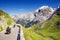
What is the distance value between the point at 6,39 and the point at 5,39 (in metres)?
0.19

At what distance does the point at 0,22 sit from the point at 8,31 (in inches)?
861

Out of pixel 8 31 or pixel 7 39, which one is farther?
pixel 8 31

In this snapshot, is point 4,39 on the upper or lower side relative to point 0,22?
lower

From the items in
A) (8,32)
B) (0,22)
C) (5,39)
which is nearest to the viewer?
(5,39)

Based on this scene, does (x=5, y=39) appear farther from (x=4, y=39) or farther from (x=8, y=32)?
(x=8, y=32)

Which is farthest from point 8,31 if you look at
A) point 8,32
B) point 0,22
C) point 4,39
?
point 0,22

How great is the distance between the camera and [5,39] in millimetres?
28500

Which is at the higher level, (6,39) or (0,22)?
(0,22)

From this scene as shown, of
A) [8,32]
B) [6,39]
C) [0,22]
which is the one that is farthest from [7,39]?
[0,22]

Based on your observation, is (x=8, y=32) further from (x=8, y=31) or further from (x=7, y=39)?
(x=7, y=39)

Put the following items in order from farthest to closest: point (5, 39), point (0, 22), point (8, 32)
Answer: point (0, 22) → point (8, 32) → point (5, 39)

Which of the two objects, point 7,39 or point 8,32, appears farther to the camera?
point 8,32

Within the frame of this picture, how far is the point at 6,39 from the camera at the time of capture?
1123 inches

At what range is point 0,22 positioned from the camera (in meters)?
59.0
